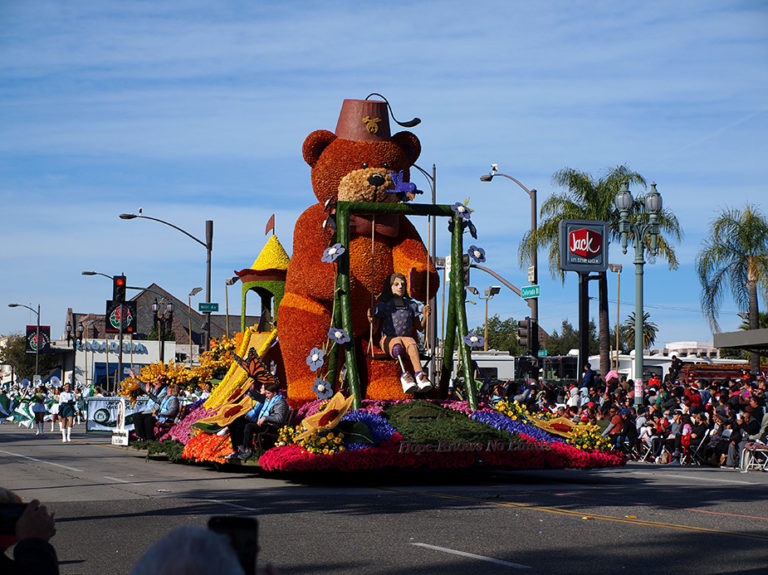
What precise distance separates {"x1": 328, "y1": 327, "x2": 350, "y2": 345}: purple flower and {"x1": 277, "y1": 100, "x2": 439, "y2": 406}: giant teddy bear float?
3.17 feet

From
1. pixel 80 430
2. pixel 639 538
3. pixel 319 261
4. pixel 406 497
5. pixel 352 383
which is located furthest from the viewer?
pixel 80 430

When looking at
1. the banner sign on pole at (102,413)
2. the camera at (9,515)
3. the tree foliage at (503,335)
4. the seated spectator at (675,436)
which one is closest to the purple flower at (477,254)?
the seated spectator at (675,436)

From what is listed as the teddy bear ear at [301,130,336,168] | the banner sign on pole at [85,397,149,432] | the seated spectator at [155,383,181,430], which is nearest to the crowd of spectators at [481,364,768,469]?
the teddy bear ear at [301,130,336,168]

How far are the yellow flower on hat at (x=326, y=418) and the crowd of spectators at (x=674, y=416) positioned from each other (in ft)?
12.5

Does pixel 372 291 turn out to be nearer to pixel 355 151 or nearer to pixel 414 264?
pixel 414 264

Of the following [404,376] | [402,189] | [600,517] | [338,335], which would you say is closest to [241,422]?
[338,335]

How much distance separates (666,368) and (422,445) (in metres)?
31.4

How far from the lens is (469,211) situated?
17.5 m

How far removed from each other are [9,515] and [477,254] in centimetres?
1430

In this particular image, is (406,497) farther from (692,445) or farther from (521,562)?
(692,445)

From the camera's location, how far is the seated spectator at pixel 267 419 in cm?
1603

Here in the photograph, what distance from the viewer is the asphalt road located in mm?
8156

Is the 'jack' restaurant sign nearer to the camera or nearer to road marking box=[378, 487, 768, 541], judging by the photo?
road marking box=[378, 487, 768, 541]

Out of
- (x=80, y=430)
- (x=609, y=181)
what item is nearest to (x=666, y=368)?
(x=609, y=181)
